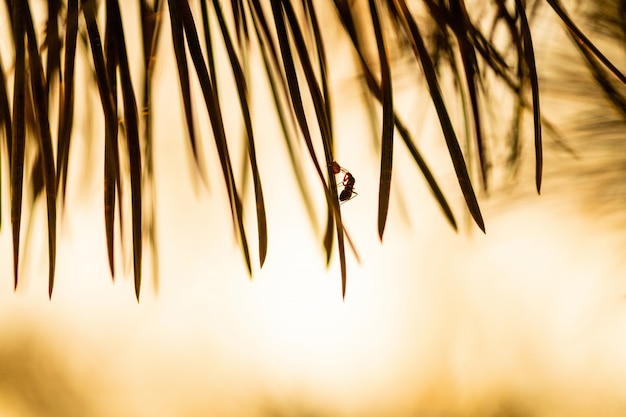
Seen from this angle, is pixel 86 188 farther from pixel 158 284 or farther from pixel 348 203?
pixel 348 203

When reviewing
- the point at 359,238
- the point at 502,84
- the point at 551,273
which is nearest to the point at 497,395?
the point at 551,273

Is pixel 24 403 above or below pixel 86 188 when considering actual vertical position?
below

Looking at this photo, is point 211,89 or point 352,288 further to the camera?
point 352,288

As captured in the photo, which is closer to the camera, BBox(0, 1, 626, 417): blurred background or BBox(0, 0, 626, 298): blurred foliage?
BBox(0, 0, 626, 298): blurred foliage

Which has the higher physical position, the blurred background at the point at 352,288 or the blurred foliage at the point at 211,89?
the blurred foliage at the point at 211,89

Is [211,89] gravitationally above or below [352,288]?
above

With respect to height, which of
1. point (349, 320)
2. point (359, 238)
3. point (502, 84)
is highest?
point (502, 84)

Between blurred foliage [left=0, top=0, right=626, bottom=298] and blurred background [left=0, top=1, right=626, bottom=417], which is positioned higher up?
blurred foliage [left=0, top=0, right=626, bottom=298]
